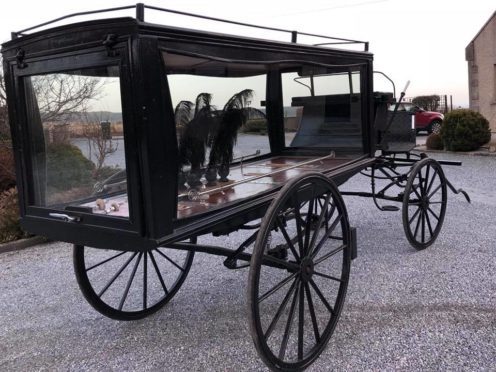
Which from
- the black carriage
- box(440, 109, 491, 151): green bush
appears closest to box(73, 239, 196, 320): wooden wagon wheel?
the black carriage

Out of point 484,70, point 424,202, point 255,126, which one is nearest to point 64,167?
point 255,126

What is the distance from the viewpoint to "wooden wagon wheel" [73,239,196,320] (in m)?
3.34

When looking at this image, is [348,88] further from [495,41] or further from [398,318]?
[495,41]

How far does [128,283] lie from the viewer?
3.48m

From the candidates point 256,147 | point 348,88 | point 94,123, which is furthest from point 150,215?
point 348,88

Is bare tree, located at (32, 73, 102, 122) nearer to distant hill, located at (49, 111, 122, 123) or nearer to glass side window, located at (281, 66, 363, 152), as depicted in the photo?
distant hill, located at (49, 111, 122, 123)

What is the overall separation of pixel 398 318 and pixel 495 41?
13.5 metres

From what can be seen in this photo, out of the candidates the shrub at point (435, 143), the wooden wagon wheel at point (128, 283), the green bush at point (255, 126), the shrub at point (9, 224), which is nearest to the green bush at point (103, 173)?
the wooden wagon wheel at point (128, 283)

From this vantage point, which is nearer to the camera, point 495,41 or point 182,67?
point 182,67

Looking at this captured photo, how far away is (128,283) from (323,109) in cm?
238

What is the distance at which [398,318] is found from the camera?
132 inches

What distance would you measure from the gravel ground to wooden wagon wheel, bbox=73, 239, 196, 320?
0.12 metres

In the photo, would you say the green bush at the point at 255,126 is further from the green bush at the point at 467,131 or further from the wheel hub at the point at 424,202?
the green bush at the point at 467,131

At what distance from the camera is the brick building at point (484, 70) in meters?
14.3
